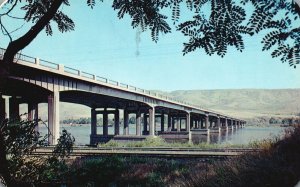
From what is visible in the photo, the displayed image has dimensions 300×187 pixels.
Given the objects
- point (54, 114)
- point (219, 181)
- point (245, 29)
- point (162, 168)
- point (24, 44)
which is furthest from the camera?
point (54, 114)

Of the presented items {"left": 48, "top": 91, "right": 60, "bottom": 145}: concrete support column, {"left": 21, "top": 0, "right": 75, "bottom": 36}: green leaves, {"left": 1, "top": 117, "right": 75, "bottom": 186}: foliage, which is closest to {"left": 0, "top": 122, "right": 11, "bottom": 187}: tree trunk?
{"left": 1, "top": 117, "right": 75, "bottom": 186}: foliage

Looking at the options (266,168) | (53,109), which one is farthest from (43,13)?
(53,109)

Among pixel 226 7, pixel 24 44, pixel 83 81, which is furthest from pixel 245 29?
pixel 83 81

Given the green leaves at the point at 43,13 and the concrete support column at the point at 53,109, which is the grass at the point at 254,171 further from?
the concrete support column at the point at 53,109

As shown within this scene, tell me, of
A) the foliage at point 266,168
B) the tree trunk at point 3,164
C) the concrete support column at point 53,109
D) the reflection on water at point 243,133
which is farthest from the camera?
the concrete support column at point 53,109

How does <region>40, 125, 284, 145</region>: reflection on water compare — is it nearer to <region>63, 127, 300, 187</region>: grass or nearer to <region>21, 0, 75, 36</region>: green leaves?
<region>63, 127, 300, 187</region>: grass

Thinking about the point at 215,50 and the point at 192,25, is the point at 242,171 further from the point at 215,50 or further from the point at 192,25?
the point at 192,25

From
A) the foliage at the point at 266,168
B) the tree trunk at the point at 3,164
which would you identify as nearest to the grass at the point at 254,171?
the foliage at the point at 266,168

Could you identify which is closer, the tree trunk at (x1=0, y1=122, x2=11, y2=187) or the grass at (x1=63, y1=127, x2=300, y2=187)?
the tree trunk at (x1=0, y1=122, x2=11, y2=187)

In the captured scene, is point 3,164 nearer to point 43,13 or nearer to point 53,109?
point 43,13

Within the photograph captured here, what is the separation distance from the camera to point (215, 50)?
4121 millimetres

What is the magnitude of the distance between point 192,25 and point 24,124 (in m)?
3.20

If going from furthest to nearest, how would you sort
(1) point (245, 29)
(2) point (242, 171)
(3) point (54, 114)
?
(3) point (54, 114) < (2) point (242, 171) < (1) point (245, 29)

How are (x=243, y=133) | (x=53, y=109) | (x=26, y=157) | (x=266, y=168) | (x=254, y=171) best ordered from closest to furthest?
(x=266, y=168) → (x=26, y=157) → (x=254, y=171) → (x=243, y=133) → (x=53, y=109)
